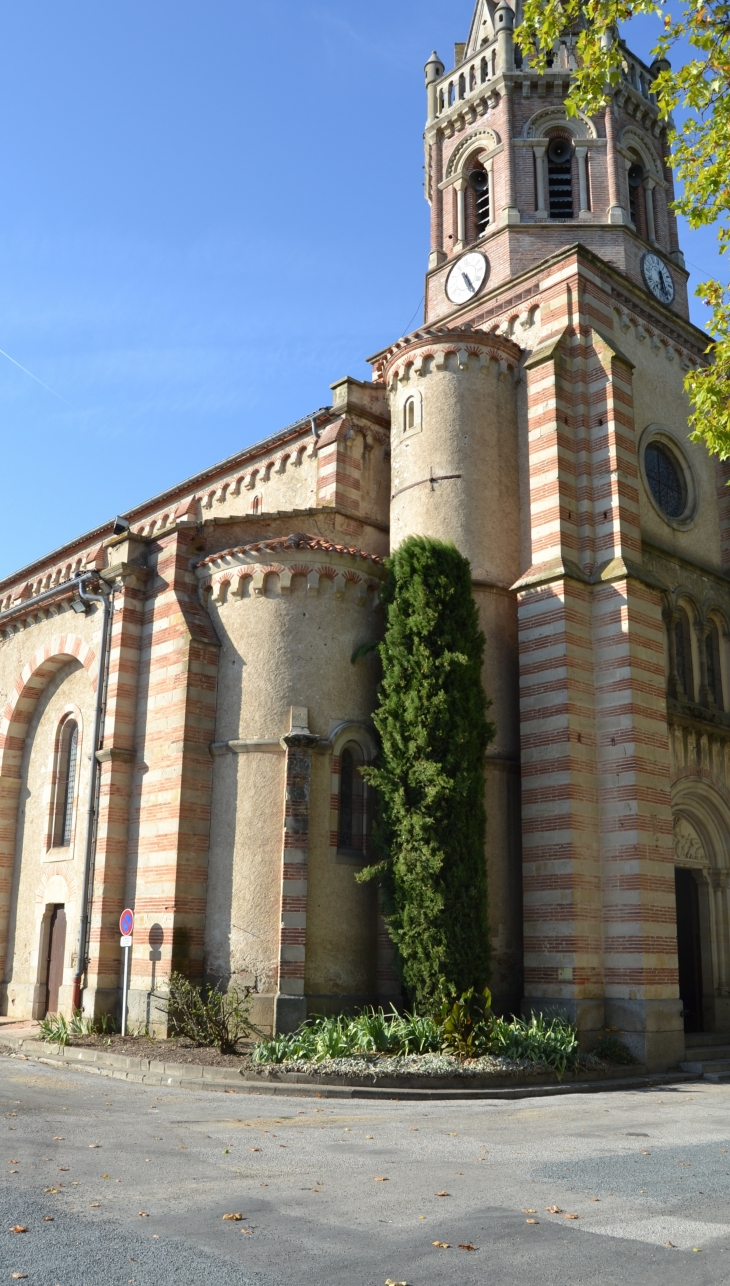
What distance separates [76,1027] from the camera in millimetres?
18688

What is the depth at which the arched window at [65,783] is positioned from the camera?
22812 millimetres

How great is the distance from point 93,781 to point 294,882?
5492mm

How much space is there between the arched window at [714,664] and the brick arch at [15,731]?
1330cm

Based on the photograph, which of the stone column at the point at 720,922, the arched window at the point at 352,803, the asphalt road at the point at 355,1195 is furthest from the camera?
the stone column at the point at 720,922

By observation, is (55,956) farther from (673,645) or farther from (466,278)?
(466,278)

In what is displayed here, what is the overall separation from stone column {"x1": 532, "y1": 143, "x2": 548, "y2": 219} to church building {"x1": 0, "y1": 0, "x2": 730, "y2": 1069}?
0.06 metres

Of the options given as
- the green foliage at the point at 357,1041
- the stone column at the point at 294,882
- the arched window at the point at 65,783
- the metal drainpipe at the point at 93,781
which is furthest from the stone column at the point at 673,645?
the arched window at the point at 65,783

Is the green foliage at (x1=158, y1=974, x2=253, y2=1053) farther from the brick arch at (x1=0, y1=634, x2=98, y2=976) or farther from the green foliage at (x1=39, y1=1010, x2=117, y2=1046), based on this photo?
the brick arch at (x1=0, y1=634, x2=98, y2=976)

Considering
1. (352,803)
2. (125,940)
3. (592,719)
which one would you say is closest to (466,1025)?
(352,803)

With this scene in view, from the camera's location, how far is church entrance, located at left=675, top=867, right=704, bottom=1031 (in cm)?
1997

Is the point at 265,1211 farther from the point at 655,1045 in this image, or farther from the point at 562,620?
the point at 562,620

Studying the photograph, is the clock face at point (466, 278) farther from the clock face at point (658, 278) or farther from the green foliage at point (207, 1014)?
the green foliage at point (207, 1014)

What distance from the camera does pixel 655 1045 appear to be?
1661 cm

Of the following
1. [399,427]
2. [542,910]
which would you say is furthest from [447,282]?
[542,910]
